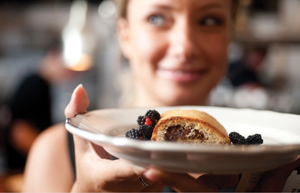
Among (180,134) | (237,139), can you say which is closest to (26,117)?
(180,134)

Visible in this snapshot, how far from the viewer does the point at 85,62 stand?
179 inches

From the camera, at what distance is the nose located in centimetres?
126

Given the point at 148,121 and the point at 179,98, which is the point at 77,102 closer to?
the point at 148,121

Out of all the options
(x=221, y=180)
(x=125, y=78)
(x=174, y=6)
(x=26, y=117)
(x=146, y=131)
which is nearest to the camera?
(x=221, y=180)

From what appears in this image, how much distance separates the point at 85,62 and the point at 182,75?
3.48m

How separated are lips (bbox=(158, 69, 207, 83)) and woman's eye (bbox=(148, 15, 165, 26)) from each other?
10.1 inches

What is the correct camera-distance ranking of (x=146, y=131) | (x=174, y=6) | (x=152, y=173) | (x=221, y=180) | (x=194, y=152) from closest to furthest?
(x=194, y=152) < (x=152, y=173) < (x=221, y=180) < (x=146, y=131) < (x=174, y=6)

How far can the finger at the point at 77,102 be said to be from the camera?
75cm

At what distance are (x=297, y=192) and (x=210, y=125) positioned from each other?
0.34 meters

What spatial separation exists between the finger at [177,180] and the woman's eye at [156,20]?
949 mm

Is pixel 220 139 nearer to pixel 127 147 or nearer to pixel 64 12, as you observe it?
pixel 127 147

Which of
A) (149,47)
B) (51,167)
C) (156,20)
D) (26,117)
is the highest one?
(156,20)

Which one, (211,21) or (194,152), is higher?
(211,21)

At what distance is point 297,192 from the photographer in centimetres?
78
